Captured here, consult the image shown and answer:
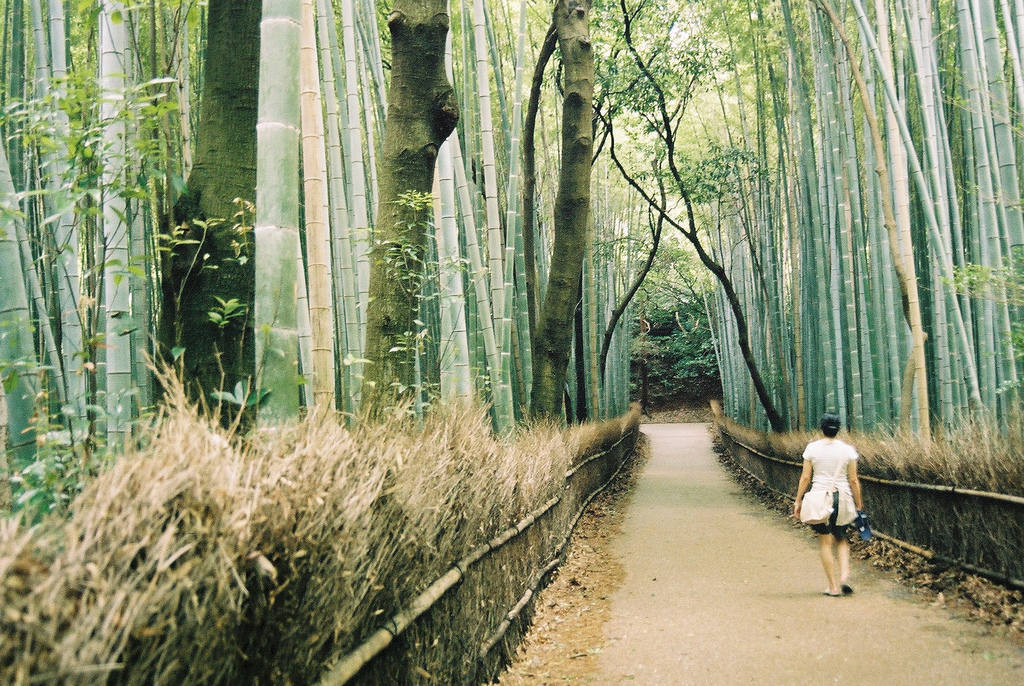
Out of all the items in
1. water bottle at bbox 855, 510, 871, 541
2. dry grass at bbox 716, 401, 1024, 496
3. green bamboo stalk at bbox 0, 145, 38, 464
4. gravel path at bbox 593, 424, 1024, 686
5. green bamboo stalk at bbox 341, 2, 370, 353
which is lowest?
gravel path at bbox 593, 424, 1024, 686

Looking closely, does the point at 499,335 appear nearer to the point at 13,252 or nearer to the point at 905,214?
the point at 905,214

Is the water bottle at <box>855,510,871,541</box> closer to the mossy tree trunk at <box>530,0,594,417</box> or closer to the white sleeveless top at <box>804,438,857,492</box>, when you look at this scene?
the white sleeveless top at <box>804,438,857,492</box>

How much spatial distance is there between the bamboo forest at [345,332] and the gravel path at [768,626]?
0.23m

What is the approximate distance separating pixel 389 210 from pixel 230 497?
7.61 feet

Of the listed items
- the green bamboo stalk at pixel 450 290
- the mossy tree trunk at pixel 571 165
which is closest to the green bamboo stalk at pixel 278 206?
the green bamboo stalk at pixel 450 290

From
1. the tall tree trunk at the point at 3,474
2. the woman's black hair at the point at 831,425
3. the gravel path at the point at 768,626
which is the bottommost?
the gravel path at the point at 768,626

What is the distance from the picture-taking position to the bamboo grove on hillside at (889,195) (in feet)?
15.9

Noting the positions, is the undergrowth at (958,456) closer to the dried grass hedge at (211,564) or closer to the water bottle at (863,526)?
the water bottle at (863,526)

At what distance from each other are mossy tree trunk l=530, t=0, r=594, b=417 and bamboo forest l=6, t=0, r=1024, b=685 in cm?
3

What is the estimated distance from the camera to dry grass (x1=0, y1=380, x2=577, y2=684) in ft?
3.08

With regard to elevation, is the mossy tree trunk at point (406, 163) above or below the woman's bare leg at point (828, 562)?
above

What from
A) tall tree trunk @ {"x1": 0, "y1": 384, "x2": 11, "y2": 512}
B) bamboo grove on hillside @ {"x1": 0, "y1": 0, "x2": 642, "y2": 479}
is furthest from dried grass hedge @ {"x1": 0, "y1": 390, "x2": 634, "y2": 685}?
tall tree trunk @ {"x1": 0, "y1": 384, "x2": 11, "y2": 512}

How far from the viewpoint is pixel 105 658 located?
0.96 m

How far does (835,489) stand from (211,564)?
160 inches
